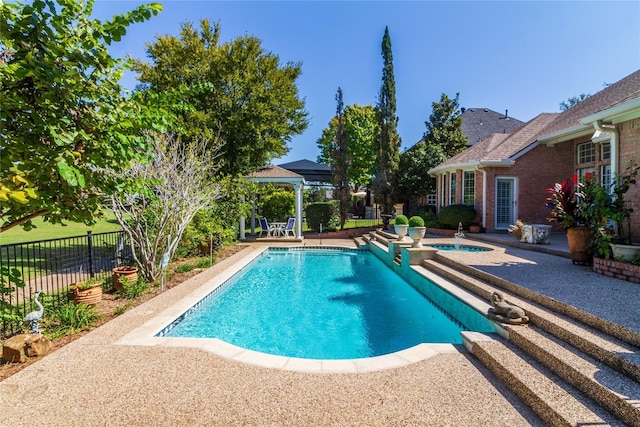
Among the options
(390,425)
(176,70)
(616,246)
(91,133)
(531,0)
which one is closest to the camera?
(91,133)

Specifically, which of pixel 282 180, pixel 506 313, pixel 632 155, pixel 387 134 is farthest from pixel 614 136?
pixel 387 134

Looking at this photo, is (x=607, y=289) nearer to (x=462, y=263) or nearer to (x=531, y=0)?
(x=462, y=263)

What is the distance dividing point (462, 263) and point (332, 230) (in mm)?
13588

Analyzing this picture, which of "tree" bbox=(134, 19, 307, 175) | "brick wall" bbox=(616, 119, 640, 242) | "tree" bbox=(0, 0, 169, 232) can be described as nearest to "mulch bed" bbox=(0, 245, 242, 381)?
"tree" bbox=(0, 0, 169, 232)

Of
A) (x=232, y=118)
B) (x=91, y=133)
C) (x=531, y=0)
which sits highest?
(x=531, y=0)

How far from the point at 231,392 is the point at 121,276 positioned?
5.61m

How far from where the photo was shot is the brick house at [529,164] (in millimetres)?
12766

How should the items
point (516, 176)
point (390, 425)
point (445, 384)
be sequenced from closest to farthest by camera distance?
1. point (390, 425)
2. point (445, 384)
3. point (516, 176)

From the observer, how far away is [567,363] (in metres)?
3.47

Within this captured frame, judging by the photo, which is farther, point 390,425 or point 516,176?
point 516,176

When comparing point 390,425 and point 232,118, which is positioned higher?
point 232,118

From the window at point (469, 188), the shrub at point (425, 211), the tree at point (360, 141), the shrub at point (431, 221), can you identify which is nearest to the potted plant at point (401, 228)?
the shrub at point (431, 221)

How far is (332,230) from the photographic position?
21703mm

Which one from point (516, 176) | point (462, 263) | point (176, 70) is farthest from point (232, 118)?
point (516, 176)
